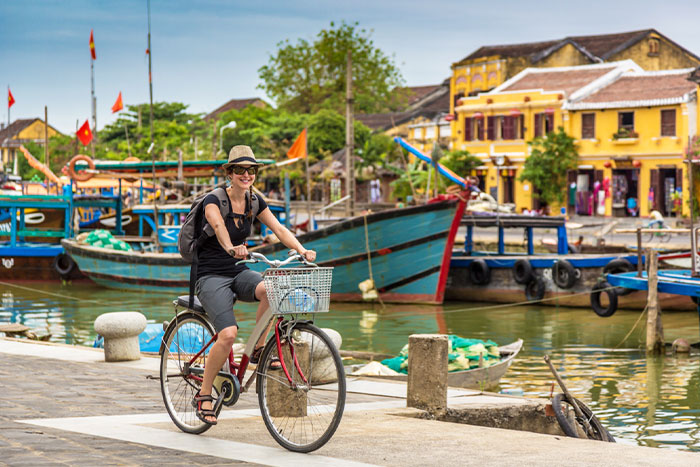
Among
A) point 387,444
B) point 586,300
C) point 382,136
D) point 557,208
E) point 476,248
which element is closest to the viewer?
point 387,444

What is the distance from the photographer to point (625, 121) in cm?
4838

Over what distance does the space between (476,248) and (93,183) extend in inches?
576

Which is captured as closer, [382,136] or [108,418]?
[108,418]

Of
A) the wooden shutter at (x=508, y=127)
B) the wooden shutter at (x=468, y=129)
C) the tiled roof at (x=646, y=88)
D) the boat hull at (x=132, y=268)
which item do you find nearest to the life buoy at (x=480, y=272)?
the boat hull at (x=132, y=268)

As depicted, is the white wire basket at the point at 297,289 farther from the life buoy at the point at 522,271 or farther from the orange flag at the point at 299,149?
the orange flag at the point at 299,149

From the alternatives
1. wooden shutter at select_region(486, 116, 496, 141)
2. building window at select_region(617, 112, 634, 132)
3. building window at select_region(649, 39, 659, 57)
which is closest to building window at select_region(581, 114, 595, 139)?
building window at select_region(617, 112, 634, 132)

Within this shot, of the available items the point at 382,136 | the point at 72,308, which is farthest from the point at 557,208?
the point at 72,308

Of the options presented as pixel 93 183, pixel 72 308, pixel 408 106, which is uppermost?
pixel 408 106

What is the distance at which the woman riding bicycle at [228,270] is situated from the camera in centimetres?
625

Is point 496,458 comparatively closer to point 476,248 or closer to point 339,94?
point 476,248

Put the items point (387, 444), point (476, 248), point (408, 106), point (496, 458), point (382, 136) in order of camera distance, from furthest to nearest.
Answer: point (408, 106)
point (382, 136)
point (476, 248)
point (387, 444)
point (496, 458)

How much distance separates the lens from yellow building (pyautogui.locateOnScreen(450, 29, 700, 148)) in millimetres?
58156

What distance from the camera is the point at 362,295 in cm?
2667

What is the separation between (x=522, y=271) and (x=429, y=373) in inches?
758
